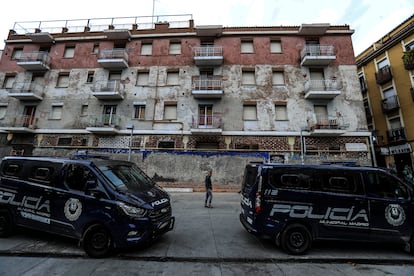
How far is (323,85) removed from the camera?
16.3m

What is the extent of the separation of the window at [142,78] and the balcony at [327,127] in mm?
15097

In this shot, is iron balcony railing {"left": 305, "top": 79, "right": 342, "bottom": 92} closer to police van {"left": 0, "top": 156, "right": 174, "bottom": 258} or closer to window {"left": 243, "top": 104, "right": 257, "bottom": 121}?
window {"left": 243, "top": 104, "right": 257, "bottom": 121}

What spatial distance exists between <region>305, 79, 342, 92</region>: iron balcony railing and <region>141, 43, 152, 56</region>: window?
15.0m

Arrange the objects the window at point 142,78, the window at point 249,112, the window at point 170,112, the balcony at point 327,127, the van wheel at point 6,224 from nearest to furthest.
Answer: the van wheel at point 6,224 → the balcony at point 327,127 → the window at point 249,112 → the window at point 170,112 → the window at point 142,78

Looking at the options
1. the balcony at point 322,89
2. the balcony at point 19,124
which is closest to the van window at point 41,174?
the balcony at point 19,124

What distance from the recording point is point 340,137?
15469 millimetres

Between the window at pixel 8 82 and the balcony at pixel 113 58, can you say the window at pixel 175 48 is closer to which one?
the balcony at pixel 113 58

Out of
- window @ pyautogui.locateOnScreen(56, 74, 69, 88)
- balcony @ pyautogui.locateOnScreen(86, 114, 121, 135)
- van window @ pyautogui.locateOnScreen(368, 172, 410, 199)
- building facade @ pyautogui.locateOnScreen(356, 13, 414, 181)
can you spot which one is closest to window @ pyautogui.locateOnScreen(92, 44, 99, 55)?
window @ pyautogui.locateOnScreen(56, 74, 69, 88)

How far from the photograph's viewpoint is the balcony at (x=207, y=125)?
15305 mm

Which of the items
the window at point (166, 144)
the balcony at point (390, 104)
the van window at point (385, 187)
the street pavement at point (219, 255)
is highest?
the balcony at point (390, 104)

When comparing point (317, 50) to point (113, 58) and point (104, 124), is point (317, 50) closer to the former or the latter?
point (113, 58)

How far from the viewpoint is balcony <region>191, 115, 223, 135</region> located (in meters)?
15.3

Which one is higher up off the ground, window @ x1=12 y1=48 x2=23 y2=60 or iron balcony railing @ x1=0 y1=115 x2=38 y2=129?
window @ x1=12 y1=48 x2=23 y2=60

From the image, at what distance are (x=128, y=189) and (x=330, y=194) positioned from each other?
4839 mm
